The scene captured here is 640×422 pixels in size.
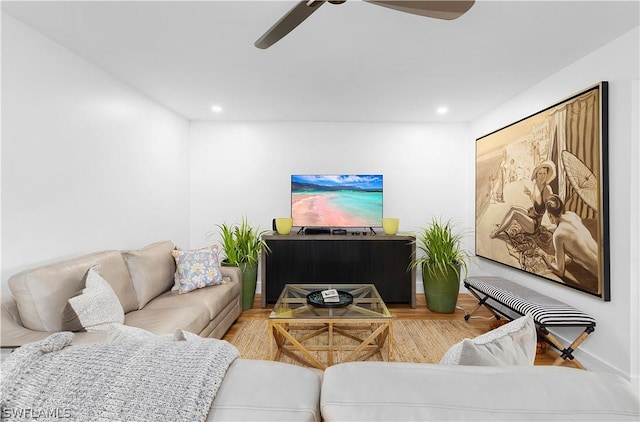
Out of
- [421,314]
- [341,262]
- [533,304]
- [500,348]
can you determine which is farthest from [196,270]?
[533,304]

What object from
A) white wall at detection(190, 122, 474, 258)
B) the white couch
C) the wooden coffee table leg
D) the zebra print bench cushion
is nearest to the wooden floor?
the zebra print bench cushion

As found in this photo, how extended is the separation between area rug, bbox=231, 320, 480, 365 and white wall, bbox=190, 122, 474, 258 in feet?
5.05

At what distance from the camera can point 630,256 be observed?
82.2 inches

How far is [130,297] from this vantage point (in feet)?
7.85

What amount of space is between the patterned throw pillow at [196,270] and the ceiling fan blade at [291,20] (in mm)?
2115

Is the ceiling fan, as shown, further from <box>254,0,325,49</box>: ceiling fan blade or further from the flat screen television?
the flat screen television

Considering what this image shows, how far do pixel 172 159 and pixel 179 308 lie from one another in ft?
7.37

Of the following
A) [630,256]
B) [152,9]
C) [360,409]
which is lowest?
[360,409]

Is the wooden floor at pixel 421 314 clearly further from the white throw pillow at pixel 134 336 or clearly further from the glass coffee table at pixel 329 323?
the white throw pillow at pixel 134 336

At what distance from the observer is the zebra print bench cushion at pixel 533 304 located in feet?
7.43

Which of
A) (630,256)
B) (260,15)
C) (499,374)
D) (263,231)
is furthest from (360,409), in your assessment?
(263,231)

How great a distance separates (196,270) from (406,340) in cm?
215

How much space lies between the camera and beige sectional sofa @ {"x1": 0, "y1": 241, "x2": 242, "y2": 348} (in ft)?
5.79

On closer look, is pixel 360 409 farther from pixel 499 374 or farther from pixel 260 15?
pixel 260 15
